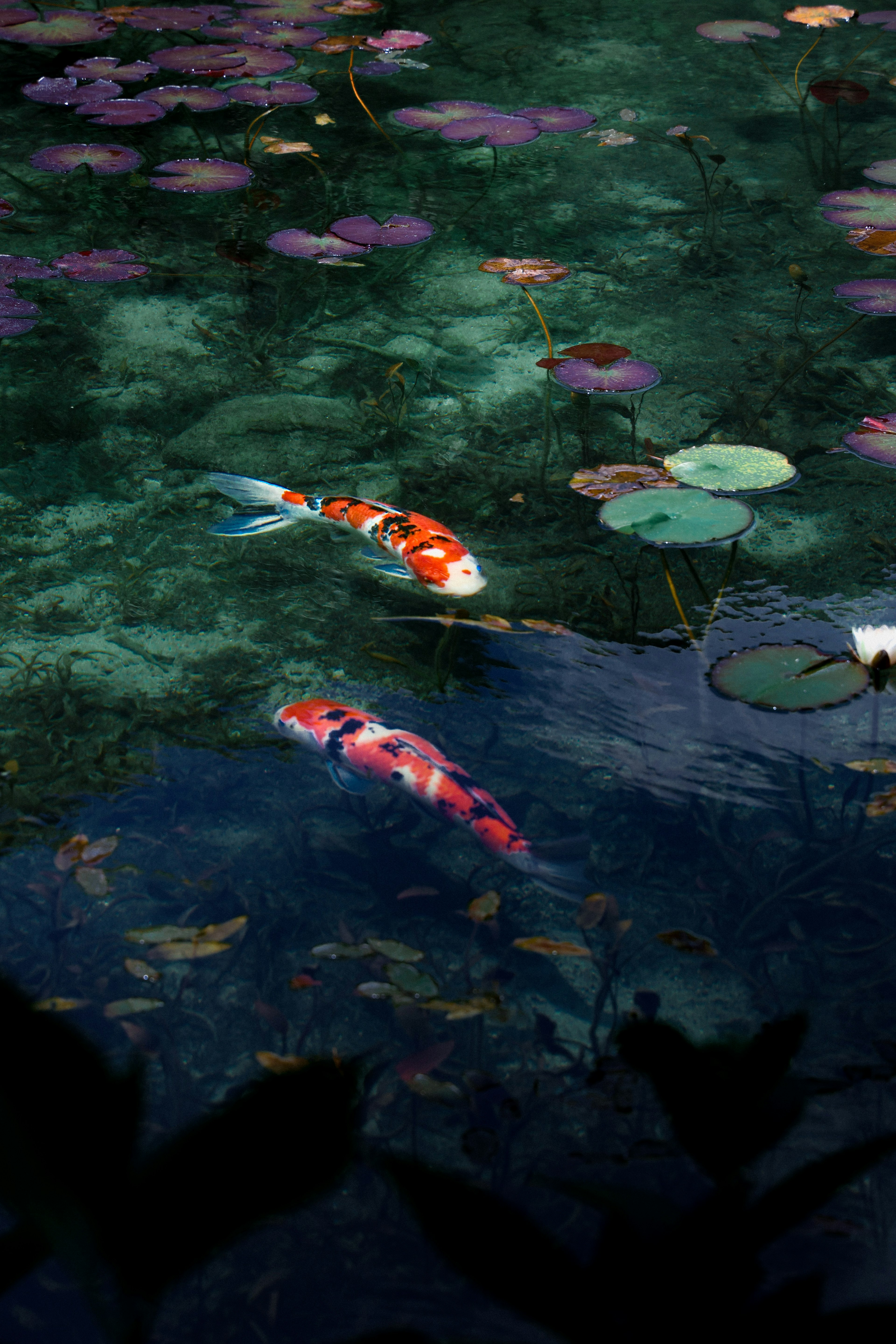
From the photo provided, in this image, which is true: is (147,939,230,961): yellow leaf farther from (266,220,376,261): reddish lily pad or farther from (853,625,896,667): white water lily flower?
(266,220,376,261): reddish lily pad

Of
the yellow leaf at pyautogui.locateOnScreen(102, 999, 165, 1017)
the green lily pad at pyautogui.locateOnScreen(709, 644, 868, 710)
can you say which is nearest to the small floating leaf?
the green lily pad at pyautogui.locateOnScreen(709, 644, 868, 710)

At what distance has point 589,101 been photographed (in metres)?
4.51

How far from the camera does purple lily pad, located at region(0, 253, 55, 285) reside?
320 cm

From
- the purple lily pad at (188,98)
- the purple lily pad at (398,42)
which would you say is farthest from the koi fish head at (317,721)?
the purple lily pad at (398,42)

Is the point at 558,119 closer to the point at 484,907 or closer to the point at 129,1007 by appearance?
the point at 484,907

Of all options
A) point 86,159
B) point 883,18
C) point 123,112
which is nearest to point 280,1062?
point 86,159

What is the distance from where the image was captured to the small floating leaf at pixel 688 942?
→ 1534 mm

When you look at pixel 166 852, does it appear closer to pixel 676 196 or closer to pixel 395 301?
pixel 395 301

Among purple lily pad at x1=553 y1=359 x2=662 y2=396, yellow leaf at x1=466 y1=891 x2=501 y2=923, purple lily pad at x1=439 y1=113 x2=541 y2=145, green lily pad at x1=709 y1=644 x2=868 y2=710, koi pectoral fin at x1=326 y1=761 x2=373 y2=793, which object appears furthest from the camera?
purple lily pad at x1=439 y1=113 x2=541 y2=145

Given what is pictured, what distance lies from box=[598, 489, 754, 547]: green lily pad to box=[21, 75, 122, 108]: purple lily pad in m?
3.31

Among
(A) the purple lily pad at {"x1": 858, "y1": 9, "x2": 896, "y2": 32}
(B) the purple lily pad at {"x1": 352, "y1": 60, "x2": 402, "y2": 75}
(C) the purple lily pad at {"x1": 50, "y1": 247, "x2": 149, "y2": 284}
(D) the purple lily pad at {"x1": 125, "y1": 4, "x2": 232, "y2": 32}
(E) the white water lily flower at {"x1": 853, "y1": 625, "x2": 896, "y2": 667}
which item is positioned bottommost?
(E) the white water lily flower at {"x1": 853, "y1": 625, "x2": 896, "y2": 667}

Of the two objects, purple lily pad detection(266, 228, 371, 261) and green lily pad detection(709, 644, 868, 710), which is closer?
green lily pad detection(709, 644, 868, 710)

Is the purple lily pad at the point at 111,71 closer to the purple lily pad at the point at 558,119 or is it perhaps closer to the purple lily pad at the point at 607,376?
the purple lily pad at the point at 558,119

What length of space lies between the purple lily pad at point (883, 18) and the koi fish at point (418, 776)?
5.24 meters
